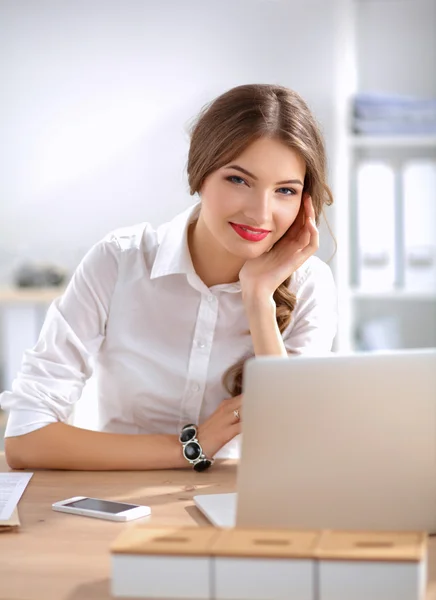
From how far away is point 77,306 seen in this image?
6.01 ft

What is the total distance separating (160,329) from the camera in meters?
1.89

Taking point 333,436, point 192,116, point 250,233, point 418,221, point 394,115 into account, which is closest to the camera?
point 333,436

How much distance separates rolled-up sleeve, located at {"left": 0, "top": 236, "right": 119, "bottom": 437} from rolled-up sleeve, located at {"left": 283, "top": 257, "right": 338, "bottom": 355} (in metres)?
0.39

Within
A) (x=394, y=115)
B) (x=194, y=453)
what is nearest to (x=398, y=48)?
(x=394, y=115)

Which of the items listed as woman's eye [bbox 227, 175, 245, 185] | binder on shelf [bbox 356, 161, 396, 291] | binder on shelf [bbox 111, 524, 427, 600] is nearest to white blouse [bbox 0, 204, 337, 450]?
woman's eye [bbox 227, 175, 245, 185]

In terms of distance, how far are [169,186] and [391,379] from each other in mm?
2968

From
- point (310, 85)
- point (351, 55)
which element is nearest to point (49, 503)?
point (310, 85)

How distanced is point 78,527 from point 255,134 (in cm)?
81

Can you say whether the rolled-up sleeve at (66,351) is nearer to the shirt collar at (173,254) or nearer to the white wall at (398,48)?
the shirt collar at (173,254)

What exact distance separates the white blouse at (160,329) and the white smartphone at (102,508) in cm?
45

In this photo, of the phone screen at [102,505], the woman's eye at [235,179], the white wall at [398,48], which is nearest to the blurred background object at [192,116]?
the white wall at [398,48]

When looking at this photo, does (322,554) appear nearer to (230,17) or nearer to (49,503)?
(49,503)

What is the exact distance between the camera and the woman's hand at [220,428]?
1661 millimetres

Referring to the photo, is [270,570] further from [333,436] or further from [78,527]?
[78,527]
